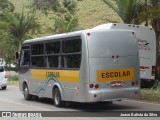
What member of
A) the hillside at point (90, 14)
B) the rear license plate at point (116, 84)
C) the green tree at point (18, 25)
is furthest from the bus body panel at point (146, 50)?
the hillside at point (90, 14)

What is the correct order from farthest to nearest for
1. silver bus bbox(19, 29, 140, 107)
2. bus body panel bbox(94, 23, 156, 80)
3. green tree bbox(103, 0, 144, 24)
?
1. green tree bbox(103, 0, 144, 24)
2. bus body panel bbox(94, 23, 156, 80)
3. silver bus bbox(19, 29, 140, 107)

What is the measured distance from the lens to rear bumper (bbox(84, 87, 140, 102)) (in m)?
15.1

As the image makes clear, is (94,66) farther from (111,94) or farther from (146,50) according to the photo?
(146,50)

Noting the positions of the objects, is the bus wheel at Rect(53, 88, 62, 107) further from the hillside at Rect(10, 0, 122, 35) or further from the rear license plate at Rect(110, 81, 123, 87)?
the hillside at Rect(10, 0, 122, 35)

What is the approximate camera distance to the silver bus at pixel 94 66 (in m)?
15.2

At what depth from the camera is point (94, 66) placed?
50.0 feet

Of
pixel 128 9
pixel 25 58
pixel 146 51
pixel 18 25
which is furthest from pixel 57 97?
pixel 18 25

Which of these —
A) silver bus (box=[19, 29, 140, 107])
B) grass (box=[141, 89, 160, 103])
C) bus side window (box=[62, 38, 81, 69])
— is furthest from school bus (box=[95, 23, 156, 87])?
bus side window (box=[62, 38, 81, 69])

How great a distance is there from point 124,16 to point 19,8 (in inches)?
2155

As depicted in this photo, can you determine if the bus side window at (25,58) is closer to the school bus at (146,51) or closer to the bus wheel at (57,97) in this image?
the bus wheel at (57,97)

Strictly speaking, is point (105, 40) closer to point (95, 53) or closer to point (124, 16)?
point (95, 53)

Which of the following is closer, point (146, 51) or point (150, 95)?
point (150, 95)

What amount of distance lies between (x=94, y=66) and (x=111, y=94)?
1121mm

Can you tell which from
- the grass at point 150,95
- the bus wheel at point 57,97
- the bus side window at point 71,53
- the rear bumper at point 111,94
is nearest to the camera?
the rear bumper at point 111,94
